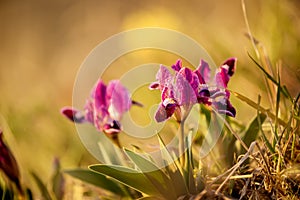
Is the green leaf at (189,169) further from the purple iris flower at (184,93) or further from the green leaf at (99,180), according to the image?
the green leaf at (99,180)

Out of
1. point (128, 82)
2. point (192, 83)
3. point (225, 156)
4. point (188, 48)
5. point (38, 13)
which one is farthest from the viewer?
point (38, 13)

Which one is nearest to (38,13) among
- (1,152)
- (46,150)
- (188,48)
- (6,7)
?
(6,7)

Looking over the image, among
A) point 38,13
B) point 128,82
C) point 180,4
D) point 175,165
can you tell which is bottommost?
point 175,165

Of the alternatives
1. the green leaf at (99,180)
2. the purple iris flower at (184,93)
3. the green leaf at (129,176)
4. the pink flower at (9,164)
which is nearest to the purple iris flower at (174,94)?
the purple iris flower at (184,93)

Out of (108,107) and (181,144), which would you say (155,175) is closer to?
(181,144)

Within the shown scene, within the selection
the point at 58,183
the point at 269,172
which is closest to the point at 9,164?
the point at 58,183

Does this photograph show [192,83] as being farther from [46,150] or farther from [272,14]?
[46,150]
